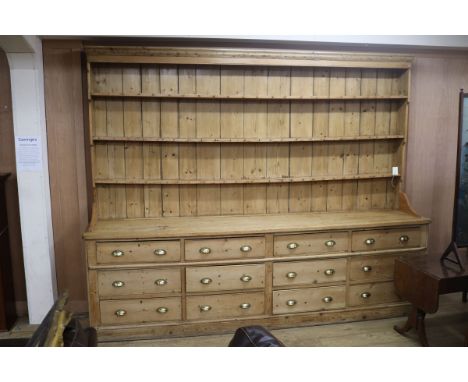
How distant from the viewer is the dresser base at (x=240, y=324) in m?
2.80

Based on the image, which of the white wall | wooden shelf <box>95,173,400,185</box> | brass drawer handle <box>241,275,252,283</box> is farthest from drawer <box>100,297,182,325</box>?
wooden shelf <box>95,173,400,185</box>

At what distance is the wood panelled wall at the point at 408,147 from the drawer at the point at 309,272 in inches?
40.7

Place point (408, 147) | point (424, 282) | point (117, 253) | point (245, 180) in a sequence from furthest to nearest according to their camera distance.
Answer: point (408, 147) → point (245, 180) → point (117, 253) → point (424, 282)

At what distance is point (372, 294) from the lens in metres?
3.10

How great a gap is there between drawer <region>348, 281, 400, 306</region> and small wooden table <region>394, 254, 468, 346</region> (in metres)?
0.24

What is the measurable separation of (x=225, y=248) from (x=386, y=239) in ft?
4.24

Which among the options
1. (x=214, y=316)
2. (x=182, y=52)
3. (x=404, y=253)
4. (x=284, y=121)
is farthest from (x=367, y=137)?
(x=214, y=316)

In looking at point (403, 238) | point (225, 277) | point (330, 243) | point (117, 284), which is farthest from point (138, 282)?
point (403, 238)

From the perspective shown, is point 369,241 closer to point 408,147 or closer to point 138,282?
point 408,147

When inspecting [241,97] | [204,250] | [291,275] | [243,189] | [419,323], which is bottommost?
[419,323]

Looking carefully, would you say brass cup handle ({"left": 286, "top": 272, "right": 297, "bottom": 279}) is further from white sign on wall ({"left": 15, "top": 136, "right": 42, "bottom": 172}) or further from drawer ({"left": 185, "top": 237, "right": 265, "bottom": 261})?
white sign on wall ({"left": 15, "top": 136, "right": 42, "bottom": 172})

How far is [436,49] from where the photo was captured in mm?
3350

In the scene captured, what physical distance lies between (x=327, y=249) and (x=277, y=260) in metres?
0.41

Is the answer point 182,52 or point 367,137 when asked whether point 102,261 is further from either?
point 367,137
